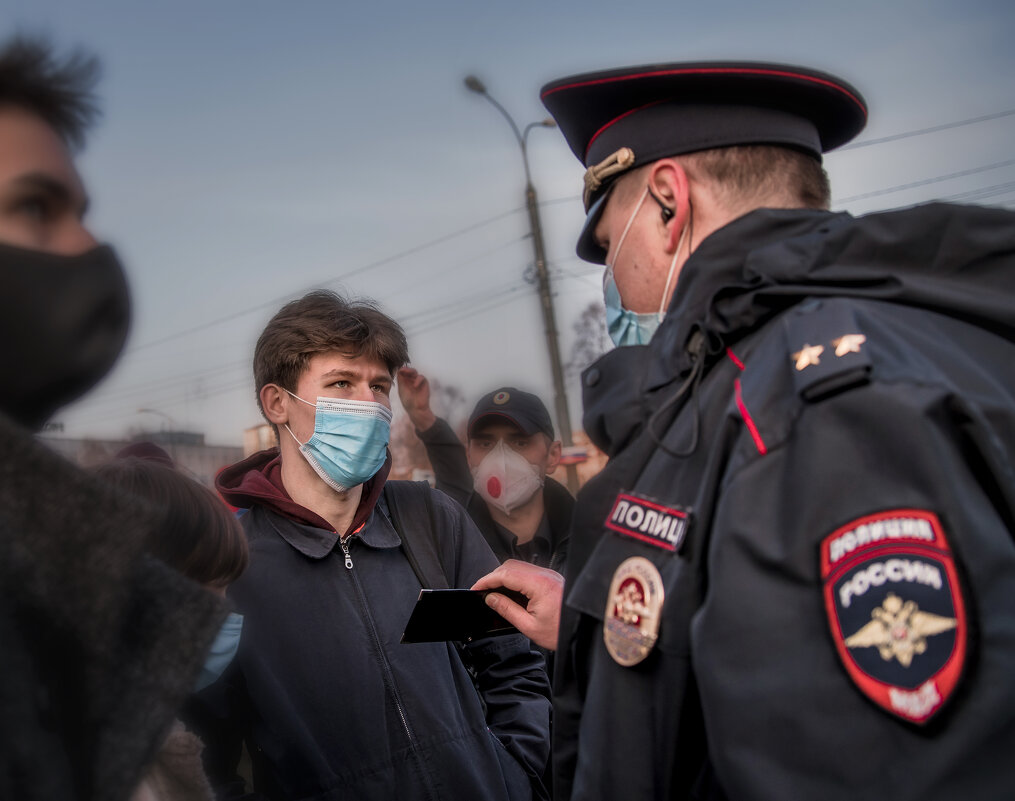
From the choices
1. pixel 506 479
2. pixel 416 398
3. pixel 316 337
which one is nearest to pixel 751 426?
pixel 316 337

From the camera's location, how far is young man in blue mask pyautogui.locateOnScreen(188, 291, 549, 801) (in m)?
2.32

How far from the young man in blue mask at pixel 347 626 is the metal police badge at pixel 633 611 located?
1193 mm

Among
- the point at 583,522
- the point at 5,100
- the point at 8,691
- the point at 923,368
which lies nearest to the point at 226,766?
the point at 583,522

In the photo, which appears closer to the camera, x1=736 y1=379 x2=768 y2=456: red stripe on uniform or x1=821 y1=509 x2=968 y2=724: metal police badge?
x1=821 y1=509 x2=968 y2=724: metal police badge

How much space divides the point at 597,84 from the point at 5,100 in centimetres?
138

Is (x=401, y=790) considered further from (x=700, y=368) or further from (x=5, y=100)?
(x=5, y=100)

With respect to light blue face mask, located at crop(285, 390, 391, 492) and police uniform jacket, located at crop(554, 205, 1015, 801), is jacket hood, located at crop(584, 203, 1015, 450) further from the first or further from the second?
light blue face mask, located at crop(285, 390, 391, 492)

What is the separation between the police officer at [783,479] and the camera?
1.03 metres

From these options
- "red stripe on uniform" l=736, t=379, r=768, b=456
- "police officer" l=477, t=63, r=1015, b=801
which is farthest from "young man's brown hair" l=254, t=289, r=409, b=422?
"red stripe on uniform" l=736, t=379, r=768, b=456

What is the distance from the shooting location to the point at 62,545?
0.93m

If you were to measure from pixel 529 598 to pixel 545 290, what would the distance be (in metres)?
12.2

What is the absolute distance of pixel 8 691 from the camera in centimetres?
83

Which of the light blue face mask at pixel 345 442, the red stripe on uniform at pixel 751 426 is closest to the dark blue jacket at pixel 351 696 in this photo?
the light blue face mask at pixel 345 442

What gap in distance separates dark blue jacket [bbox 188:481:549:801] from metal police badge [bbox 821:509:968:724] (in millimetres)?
1648
